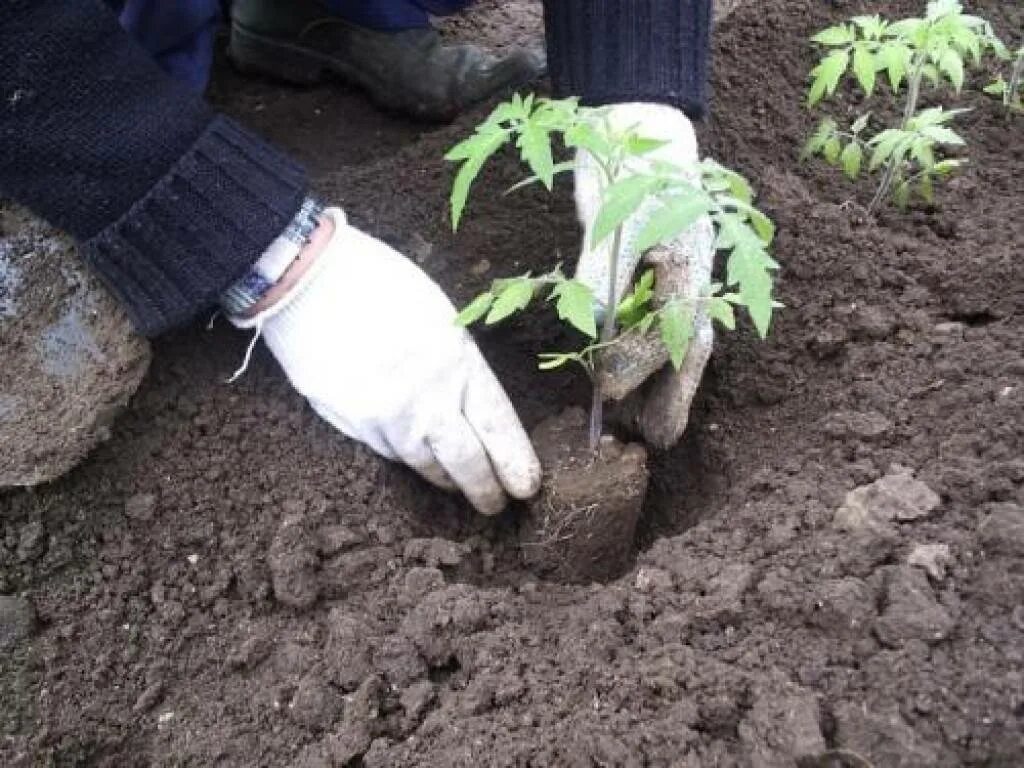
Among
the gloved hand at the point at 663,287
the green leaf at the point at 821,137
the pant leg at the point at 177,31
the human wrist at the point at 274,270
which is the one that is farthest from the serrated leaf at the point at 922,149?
the pant leg at the point at 177,31

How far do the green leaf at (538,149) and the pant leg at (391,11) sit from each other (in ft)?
5.02

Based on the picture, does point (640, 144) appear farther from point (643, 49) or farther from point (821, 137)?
point (821, 137)

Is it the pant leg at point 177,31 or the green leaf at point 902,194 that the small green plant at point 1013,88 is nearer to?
the green leaf at point 902,194

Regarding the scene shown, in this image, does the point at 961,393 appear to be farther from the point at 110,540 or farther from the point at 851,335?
the point at 110,540

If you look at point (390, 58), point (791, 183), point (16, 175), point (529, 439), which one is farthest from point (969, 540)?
point (390, 58)

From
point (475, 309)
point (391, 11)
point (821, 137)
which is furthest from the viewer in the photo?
point (391, 11)

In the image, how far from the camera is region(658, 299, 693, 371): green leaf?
159 centimetres

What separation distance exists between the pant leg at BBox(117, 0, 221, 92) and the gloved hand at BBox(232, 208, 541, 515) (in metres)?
0.66

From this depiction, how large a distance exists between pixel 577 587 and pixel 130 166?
3.53 feet

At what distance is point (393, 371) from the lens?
189 centimetres

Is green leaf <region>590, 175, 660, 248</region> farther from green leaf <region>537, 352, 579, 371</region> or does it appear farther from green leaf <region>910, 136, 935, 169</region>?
green leaf <region>910, 136, 935, 169</region>

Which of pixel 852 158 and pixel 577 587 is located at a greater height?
pixel 852 158

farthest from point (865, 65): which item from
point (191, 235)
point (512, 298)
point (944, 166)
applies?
point (191, 235)

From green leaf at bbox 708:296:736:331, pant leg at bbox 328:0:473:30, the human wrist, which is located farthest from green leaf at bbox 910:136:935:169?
pant leg at bbox 328:0:473:30
